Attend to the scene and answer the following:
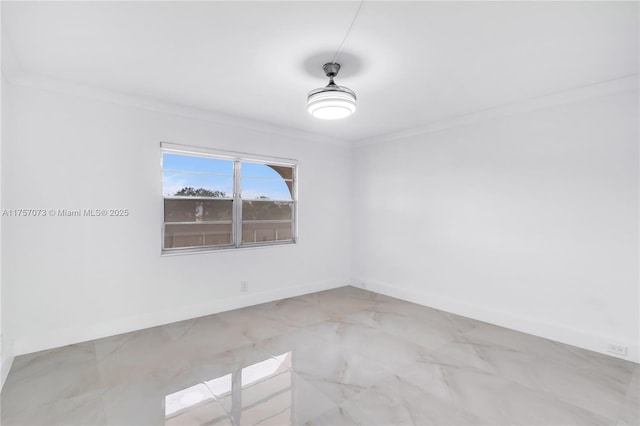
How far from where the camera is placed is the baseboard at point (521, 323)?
302 centimetres

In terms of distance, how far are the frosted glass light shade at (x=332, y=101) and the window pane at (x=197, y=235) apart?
2358mm

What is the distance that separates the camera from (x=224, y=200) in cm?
429

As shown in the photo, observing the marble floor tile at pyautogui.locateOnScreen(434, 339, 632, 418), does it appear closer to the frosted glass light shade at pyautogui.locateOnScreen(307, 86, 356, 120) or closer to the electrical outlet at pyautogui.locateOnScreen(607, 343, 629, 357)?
the electrical outlet at pyautogui.locateOnScreen(607, 343, 629, 357)

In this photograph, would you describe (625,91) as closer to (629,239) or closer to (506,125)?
(506,125)

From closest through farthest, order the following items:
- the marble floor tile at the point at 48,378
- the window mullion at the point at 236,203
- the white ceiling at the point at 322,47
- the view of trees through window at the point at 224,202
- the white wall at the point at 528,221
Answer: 1. the white ceiling at the point at 322,47
2. the marble floor tile at the point at 48,378
3. the white wall at the point at 528,221
4. the view of trees through window at the point at 224,202
5. the window mullion at the point at 236,203

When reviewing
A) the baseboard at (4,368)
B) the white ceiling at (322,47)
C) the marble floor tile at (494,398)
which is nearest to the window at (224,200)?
the white ceiling at (322,47)

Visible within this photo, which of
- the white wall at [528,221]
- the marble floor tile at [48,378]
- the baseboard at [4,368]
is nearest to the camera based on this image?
the marble floor tile at [48,378]

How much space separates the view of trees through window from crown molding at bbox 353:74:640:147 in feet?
7.06

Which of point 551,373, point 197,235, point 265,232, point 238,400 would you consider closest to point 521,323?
point 551,373

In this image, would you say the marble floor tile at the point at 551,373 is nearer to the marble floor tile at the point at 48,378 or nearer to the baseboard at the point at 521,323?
the baseboard at the point at 521,323

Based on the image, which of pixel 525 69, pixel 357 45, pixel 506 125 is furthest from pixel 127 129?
pixel 506 125

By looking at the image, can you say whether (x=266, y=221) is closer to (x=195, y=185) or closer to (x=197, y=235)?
(x=197, y=235)

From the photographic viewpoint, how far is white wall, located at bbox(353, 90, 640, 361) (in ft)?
9.90

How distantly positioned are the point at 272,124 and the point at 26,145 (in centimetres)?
271
